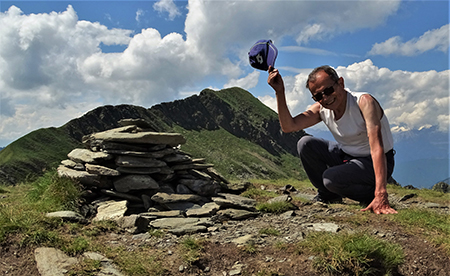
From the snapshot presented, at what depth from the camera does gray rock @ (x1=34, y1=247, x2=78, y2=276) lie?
3.91 meters

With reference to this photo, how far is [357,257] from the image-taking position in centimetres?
371

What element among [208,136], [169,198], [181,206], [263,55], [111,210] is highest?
[208,136]

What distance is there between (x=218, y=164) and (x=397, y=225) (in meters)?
104

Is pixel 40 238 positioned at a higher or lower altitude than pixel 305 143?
lower

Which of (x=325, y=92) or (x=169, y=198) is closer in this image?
(x=325, y=92)

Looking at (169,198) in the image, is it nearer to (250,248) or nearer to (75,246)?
(75,246)

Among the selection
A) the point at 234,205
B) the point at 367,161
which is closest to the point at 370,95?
the point at 367,161

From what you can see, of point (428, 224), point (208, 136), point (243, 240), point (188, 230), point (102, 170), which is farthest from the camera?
point (208, 136)

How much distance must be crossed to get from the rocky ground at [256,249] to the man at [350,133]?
592 millimetres

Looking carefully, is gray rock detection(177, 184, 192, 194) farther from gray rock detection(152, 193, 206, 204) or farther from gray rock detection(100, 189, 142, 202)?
gray rock detection(100, 189, 142, 202)

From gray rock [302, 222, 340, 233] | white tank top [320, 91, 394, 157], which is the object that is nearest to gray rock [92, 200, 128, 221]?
gray rock [302, 222, 340, 233]

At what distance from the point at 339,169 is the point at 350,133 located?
2.61 ft

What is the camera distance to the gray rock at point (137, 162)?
27.0ft

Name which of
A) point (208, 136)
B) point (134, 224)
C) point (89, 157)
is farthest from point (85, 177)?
point (208, 136)
